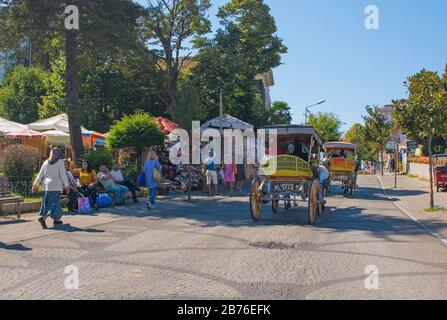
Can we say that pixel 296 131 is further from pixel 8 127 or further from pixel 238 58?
pixel 238 58

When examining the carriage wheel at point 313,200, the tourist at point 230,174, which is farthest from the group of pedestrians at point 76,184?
the tourist at point 230,174

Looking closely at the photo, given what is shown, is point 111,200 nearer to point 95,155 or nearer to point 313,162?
point 95,155

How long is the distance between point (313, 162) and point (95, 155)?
8.29 meters

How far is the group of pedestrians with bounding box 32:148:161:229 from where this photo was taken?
38.9ft

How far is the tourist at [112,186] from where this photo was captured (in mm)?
16750

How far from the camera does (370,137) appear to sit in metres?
45.5

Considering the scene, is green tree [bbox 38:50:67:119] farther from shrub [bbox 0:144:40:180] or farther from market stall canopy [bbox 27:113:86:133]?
shrub [bbox 0:144:40:180]

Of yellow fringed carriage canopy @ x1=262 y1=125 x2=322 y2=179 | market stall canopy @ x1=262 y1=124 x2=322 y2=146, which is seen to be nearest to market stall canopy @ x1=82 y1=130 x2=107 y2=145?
yellow fringed carriage canopy @ x1=262 y1=125 x2=322 y2=179

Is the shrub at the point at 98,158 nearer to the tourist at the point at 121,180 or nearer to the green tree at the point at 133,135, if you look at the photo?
the tourist at the point at 121,180

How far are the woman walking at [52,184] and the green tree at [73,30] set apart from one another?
309 inches

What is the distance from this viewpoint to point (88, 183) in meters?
16.1
